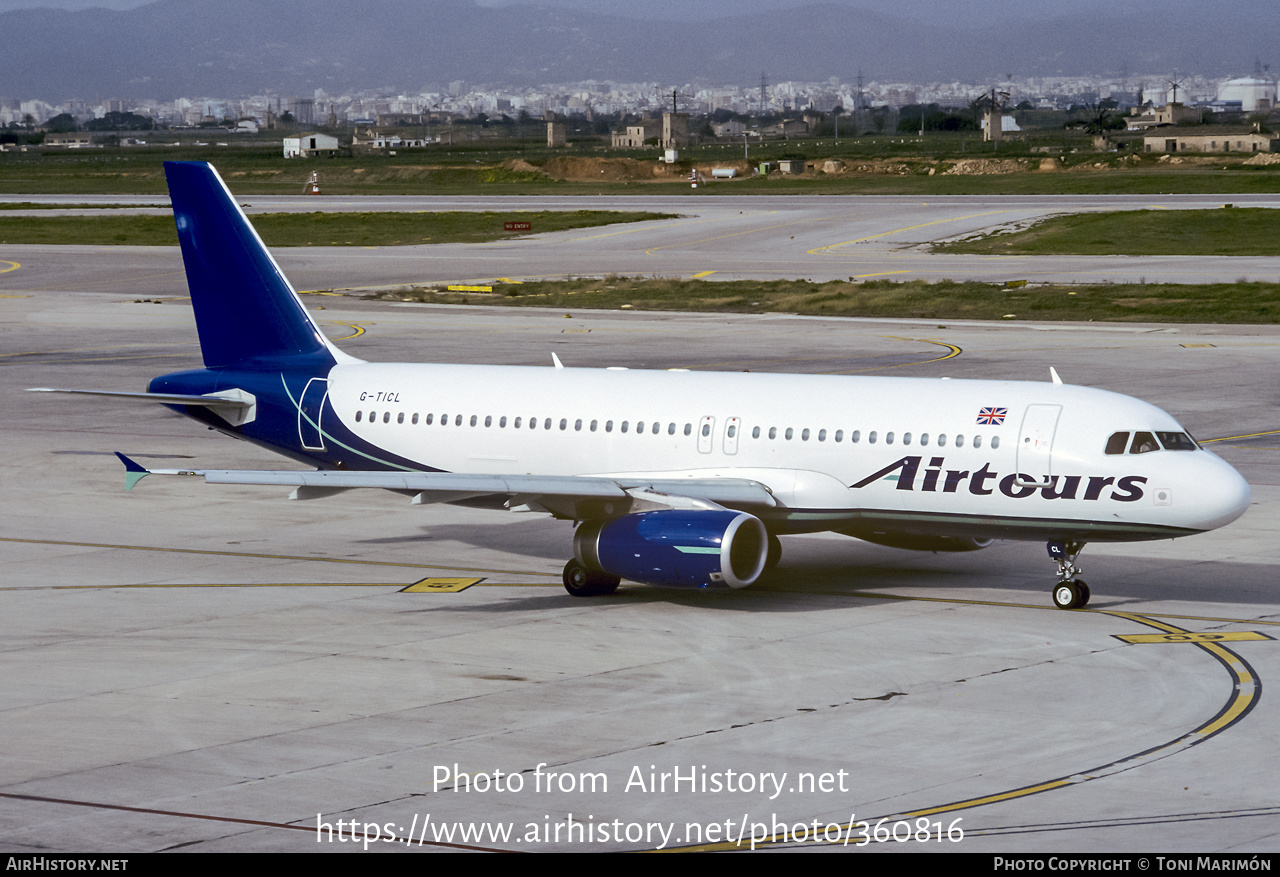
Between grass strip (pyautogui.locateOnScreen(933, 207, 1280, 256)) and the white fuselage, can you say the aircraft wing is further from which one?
grass strip (pyautogui.locateOnScreen(933, 207, 1280, 256))

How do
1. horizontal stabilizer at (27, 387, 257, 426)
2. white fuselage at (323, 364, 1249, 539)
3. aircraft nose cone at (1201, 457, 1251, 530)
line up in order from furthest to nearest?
horizontal stabilizer at (27, 387, 257, 426) < white fuselage at (323, 364, 1249, 539) < aircraft nose cone at (1201, 457, 1251, 530)

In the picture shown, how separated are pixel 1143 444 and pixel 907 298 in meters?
55.2

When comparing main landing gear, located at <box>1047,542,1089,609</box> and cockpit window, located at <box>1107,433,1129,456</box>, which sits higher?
cockpit window, located at <box>1107,433,1129,456</box>

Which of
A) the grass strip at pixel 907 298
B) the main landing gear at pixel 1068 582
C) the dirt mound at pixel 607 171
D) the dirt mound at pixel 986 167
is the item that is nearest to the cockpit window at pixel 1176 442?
the main landing gear at pixel 1068 582

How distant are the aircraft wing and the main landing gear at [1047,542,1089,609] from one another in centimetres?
524

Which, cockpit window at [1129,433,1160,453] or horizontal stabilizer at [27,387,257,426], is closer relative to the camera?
cockpit window at [1129,433,1160,453]

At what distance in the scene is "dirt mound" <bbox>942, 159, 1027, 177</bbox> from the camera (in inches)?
7224

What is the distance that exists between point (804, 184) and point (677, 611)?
149102mm

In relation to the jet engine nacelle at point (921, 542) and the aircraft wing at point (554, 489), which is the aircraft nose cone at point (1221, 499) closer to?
the jet engine nacelle at point (921, 542)

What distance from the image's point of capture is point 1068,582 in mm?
29312

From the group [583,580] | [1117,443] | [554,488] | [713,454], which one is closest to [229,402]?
[554,488]

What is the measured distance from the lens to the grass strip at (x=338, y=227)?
12225 cm

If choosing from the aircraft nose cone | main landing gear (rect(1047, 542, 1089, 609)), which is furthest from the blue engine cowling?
the aircraft nose cone

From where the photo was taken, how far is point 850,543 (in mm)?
36219
